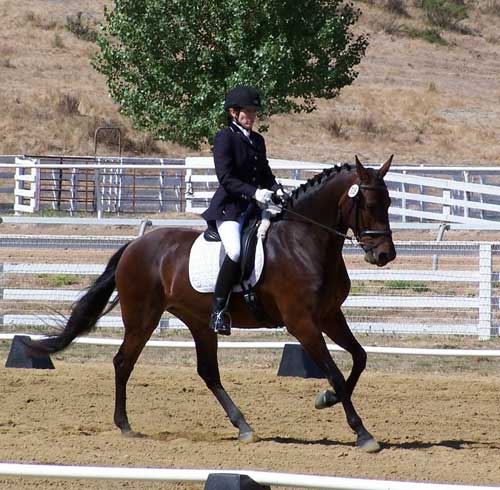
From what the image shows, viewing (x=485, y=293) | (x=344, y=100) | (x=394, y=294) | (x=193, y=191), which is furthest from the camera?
(x=344, y=100)

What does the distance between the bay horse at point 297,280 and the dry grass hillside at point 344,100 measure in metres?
30.6

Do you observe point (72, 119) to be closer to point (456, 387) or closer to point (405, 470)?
point (456, 387)

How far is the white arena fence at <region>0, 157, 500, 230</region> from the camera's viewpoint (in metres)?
20.9

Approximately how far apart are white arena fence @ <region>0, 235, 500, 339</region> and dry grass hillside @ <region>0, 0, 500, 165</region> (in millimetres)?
24745

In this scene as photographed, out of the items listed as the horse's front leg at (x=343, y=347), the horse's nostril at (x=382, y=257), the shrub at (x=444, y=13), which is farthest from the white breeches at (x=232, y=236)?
the shrub at (x=444, y=13)

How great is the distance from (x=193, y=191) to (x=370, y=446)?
1529 cm

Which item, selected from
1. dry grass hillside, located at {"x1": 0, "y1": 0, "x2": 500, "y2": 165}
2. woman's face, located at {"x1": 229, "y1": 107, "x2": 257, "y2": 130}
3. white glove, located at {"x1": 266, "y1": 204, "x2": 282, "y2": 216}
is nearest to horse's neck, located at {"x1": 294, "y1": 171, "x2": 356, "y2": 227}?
white glove, located at {"x1": 266, "y1": 204, "x2": 282, "y2": 216}

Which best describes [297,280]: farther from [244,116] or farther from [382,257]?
[244,116]

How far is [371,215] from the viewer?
→ 304 inches

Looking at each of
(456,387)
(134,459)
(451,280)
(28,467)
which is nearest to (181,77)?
(451,280)

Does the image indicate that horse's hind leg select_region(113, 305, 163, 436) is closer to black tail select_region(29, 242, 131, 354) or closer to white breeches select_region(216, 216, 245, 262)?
black tail select_region(29, 242, 131, 354)

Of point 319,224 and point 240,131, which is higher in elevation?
point 240,131

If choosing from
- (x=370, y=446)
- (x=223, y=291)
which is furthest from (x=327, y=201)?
(x=370, y=446)

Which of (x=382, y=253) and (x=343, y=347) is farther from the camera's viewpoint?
(x=343, y=347)
